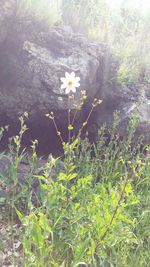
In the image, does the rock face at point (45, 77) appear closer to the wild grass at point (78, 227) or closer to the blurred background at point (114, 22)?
the blurred background at point (114, 22)

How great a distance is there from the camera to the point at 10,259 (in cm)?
266

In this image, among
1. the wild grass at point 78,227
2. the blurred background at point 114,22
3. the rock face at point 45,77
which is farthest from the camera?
the blurred background at point 114,22

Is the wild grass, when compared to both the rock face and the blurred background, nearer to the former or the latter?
the rock face

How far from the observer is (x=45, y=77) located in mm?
3867

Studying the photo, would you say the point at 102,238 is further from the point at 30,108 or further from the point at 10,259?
the point at 30,108

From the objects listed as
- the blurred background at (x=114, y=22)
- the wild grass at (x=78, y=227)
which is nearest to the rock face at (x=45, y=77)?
the blurred background at (x=114, y=22)

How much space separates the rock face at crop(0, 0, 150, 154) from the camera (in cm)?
387

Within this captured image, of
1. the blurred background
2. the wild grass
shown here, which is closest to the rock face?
the blurred background

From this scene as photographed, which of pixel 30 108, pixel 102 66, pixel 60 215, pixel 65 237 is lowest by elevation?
pixel 65 237

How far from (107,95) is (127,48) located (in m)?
0.86

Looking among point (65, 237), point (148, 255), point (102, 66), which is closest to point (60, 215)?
point (65, 237)

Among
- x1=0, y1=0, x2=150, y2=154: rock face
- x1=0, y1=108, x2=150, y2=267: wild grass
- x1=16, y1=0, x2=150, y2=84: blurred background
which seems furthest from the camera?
x1=16, y1=0, x2=150, y2=84: blurred background

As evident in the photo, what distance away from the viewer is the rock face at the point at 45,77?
387 cm

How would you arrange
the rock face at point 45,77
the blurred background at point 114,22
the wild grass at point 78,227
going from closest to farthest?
the wild grass at point 78,227, the rock face at point 45,77, the blurred background at point 114,22
